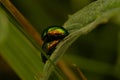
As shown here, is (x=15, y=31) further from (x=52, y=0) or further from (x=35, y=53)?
(x=52, y=0)

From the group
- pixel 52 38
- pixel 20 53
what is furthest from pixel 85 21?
pixel 20 53

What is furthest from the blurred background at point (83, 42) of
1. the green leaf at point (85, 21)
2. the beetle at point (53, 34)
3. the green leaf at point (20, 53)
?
the green leaf at point (85, 21)

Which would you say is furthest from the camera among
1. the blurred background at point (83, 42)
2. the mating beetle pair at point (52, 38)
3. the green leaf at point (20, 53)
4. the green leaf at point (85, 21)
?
the blurred background at point (83, 42)

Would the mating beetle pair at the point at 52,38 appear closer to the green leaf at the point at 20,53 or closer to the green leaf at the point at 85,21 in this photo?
the green leaf at the point at 85,21

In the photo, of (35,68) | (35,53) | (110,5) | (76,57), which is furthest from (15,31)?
(110,5)

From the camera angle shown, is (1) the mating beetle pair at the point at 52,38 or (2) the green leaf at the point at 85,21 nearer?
(2) the green leaf at the point at 85,21

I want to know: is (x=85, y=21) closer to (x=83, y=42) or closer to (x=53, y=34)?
(x=53, y=34)

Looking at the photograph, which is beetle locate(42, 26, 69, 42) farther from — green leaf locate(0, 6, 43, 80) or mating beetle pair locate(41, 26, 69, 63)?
green leaf locate(0, 6, 43, 80)

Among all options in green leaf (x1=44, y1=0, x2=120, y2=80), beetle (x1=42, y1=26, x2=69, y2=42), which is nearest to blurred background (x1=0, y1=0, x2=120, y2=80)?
beetle (x1=42, y1=26, x2=69, y2=42)
